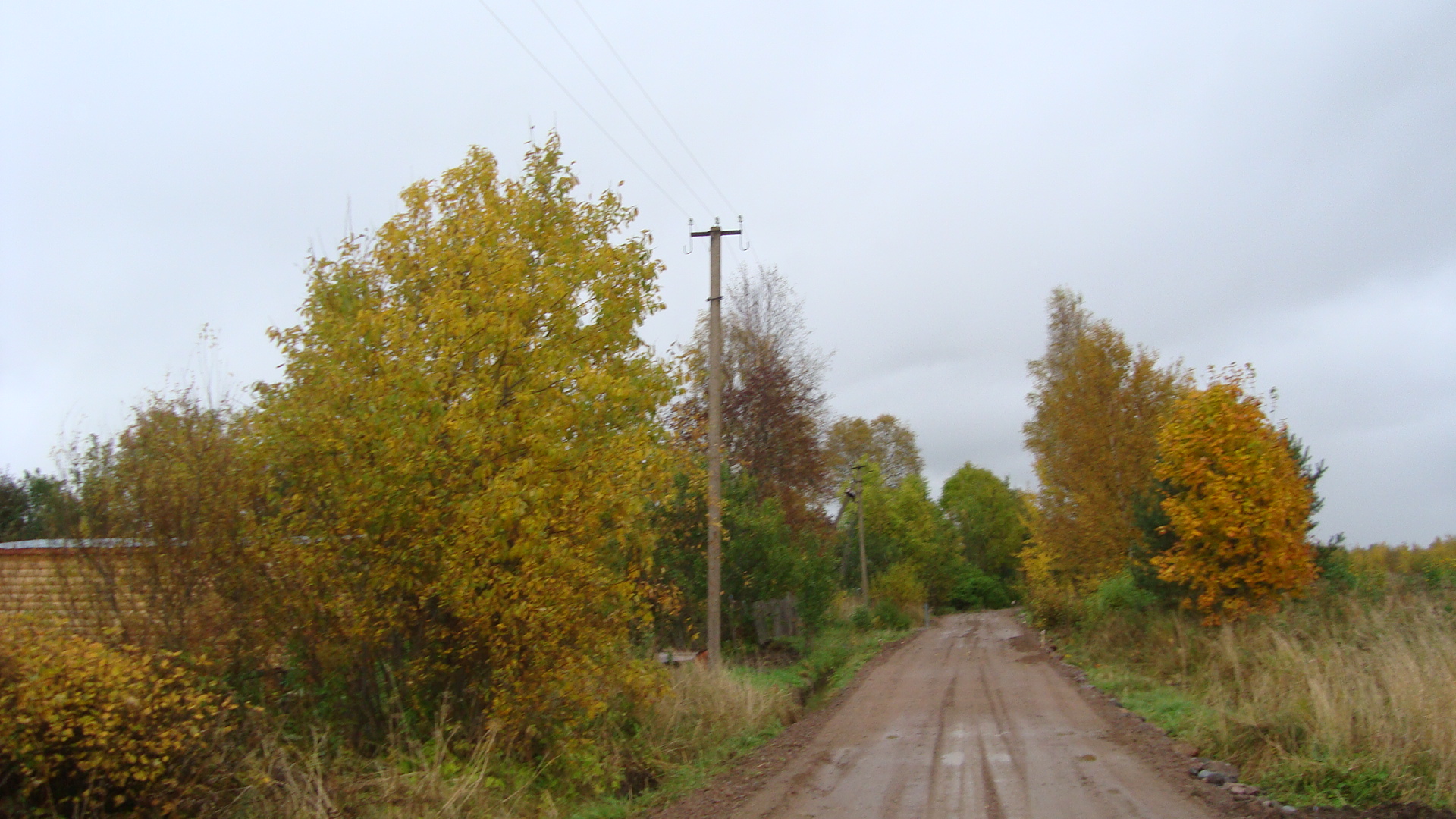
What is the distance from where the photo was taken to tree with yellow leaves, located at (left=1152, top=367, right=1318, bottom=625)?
1620 centimetres

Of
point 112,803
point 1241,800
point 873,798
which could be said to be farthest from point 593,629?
point 1241,800

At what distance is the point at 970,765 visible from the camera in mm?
10391

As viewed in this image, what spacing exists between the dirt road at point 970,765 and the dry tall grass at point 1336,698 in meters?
1.18

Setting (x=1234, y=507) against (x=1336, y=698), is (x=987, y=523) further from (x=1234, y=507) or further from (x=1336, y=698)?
(x=1336, y=698)

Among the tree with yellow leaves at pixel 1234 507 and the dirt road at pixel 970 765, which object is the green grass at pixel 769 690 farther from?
the tree with yellow leaves at pixel 1234 507

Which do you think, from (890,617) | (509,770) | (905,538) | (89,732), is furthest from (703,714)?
(905,538)

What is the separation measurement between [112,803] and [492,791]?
3174mm

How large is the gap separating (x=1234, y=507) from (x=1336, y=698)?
274 inches

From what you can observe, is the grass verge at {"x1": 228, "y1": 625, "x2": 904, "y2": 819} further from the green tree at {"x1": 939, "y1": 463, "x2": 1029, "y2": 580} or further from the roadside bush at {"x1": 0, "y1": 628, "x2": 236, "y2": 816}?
the green tree at {"x1": 939, "y1": 463, "x2": 1029, "y2": 580}

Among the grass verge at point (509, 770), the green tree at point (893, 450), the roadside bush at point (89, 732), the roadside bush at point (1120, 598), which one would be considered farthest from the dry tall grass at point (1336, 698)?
the green tree at point (893, 450)

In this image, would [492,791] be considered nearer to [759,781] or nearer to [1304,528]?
[759,781]

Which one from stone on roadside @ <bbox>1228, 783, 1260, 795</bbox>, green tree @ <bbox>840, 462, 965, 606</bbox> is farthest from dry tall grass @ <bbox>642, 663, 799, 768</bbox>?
green tree @ <bbox>840, 462, 965, 606</bbox>

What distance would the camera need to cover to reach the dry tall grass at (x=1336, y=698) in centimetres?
838

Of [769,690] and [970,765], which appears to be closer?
[970,765]
